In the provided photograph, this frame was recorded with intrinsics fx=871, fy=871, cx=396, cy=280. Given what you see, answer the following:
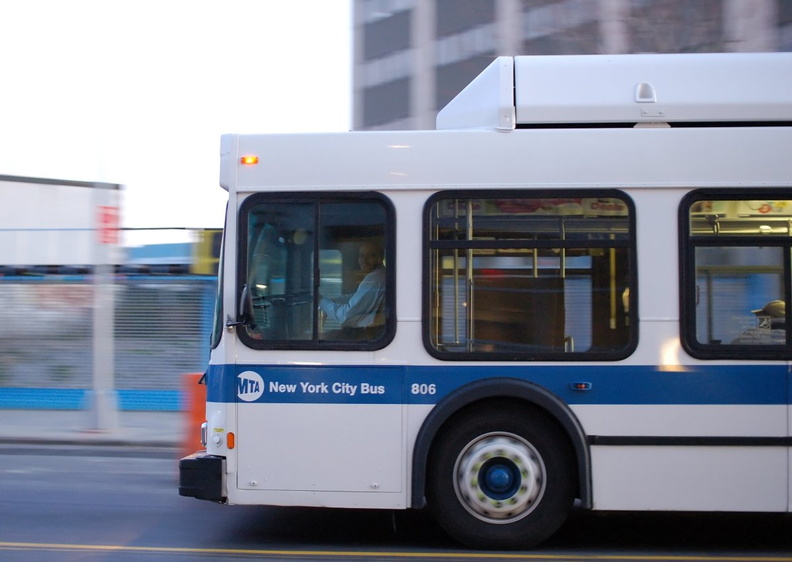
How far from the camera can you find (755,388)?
565 centimetres

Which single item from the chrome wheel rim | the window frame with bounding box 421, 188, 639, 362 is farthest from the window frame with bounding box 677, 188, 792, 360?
the chrome wheel rim

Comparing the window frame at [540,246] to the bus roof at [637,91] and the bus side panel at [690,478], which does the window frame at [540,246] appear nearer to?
the bus roof at [637,91]

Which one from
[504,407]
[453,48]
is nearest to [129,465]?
[504,407]

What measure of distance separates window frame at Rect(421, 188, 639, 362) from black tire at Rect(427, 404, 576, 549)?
0.37 metres

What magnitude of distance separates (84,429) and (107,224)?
305 cm

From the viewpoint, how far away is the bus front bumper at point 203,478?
18.9 feet

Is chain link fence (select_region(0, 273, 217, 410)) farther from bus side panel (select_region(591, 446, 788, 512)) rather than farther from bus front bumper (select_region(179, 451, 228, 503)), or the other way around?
bus side panel (select_region(591, 446, 788, 512))

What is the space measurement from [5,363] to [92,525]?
31.0 ft

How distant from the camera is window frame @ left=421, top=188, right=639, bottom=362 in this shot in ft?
18.9

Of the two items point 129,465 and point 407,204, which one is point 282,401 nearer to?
point 407,204

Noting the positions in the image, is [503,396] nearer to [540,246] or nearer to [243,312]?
[540,246]

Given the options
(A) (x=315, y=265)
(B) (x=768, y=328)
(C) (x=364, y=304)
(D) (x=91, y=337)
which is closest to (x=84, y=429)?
(D) (x=91, y=337)

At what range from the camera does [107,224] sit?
473 inches

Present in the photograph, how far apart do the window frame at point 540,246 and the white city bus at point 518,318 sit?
13mm
